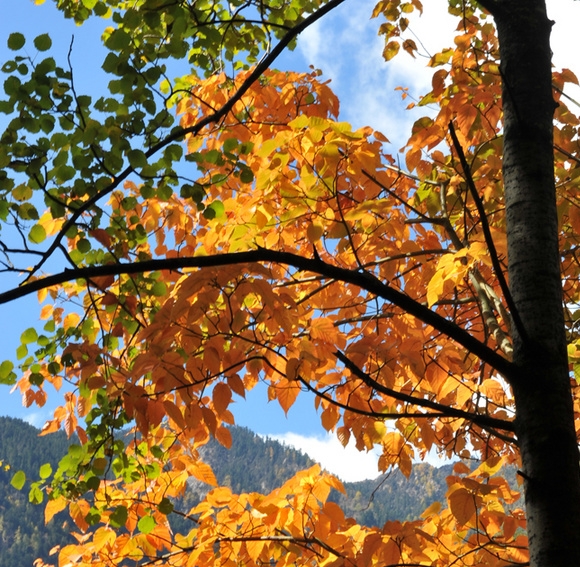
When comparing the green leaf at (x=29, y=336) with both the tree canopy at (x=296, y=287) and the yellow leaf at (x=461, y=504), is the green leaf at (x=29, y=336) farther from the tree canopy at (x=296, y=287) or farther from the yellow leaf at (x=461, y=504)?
the yellow leaf at (x=461, y=504)

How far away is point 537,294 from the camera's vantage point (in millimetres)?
1945

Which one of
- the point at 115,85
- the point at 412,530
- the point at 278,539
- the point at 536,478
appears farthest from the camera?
the point at 278,539

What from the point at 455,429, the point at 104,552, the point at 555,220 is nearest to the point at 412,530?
the point at 455,429

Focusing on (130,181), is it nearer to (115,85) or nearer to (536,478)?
(115,85)

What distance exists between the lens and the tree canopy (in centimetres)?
187

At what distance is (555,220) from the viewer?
2.09 metres

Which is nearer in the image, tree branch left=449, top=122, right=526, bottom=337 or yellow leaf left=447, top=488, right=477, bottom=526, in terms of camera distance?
tree branch left=449, top=122, right=526, bottom=337

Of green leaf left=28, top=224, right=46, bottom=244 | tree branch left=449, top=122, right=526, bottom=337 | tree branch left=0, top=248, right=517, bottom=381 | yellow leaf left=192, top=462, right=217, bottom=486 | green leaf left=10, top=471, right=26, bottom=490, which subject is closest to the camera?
tree branch left=449, top=122, right=526, bottom=337

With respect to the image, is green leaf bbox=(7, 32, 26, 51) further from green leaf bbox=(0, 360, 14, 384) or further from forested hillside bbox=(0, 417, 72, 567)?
forested hillside bbox=(0, 417, 72, 567)

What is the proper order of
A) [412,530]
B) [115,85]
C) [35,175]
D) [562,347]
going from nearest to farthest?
1. [562,347]
2. [35,175]
3. [115,85]
4. [412,530]

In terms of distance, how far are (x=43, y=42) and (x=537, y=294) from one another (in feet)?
8.04

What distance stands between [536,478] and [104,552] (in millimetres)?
3514

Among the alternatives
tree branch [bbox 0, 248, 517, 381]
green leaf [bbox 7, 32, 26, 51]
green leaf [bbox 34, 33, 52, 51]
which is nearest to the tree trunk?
tree branch [bbox 0, 248, 517, 381]

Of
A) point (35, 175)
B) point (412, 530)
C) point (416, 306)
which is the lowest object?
point (412, 530)
